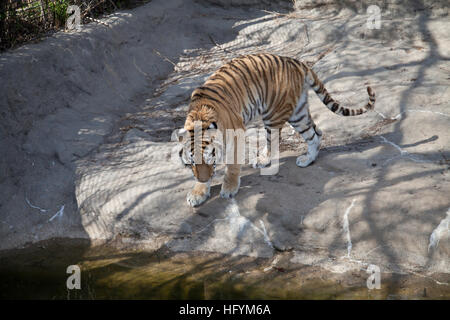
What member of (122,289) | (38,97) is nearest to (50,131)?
(38,97)

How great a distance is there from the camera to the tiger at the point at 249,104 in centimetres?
353

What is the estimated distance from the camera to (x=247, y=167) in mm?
4406

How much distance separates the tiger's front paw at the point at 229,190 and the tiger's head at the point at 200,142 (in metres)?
0.32

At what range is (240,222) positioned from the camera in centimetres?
369

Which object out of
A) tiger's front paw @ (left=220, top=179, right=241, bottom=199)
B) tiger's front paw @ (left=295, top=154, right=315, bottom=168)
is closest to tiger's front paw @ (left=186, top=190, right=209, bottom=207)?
tiger's front paw @ (left=220, top=179, right=241, bottom=199)

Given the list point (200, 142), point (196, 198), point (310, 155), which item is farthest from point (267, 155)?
point (200, 142)

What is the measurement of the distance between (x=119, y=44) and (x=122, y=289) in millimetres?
4674

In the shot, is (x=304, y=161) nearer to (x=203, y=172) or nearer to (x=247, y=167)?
(x=247, y=167)

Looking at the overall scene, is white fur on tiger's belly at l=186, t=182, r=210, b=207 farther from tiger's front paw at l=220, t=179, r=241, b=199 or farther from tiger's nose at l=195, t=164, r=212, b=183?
tiger's nose at l=195, t=164, r=212, b=183

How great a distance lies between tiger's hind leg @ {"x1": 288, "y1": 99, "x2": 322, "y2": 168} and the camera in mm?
4117

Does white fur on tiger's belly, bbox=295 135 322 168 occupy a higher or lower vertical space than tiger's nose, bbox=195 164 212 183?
lower

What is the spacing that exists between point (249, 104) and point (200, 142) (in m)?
0.77

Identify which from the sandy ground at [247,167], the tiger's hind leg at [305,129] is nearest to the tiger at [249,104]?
the tiger's hind leg at [305,129]
